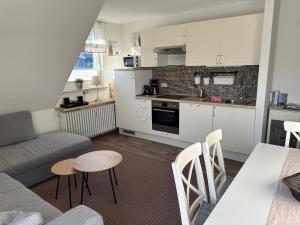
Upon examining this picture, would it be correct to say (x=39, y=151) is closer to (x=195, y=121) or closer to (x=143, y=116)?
(x=143, y=116)

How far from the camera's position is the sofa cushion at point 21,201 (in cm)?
172

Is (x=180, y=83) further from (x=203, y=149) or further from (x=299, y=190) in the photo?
(x=299, y=190)

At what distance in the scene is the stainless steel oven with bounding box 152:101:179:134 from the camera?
389cm

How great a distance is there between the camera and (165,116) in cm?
402

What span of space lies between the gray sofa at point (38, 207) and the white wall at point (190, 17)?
3.49m

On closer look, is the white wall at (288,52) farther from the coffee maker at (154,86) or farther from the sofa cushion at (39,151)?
the sofa cushion at (39,151)

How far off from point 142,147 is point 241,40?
2.41 metres

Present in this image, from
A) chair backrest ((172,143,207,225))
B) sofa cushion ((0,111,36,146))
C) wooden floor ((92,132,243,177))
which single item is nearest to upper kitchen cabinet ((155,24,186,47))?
wooden floor ((92,132,243,177))

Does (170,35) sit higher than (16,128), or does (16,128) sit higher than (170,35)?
(170,35)

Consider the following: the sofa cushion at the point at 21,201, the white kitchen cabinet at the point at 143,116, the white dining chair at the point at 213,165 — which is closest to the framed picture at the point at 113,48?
the white kitchen cabinet at the point at 143,116

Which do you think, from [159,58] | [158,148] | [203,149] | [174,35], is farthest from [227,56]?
[203,149]

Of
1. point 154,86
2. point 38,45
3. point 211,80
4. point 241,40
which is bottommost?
point 154,86

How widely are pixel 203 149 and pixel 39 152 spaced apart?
2.23 meters

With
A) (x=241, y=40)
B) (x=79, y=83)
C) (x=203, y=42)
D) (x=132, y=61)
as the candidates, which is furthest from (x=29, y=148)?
(x=241, y=40)
